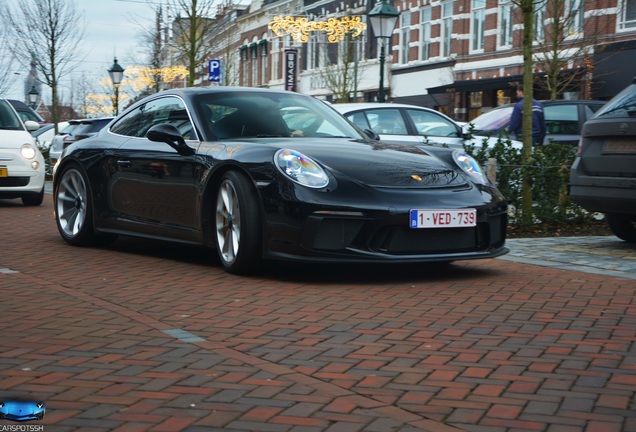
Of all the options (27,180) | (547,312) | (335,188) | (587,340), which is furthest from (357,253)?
(27,180)

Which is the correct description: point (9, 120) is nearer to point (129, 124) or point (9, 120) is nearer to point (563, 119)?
point (129, 124)

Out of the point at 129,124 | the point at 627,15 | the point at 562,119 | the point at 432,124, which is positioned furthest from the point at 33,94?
the point at 129,124

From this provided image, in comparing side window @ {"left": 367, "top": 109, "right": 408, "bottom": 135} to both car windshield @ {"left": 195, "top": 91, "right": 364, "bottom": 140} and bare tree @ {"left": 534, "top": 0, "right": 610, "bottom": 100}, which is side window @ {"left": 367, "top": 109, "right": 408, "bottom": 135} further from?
bare tree @ {"left": 534, "top": 0, "right": 610, "bottom": 100}

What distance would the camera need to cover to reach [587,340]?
4.99 metres

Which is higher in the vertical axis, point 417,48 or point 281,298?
point 417,48

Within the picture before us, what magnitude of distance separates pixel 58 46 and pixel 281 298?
30.1 m

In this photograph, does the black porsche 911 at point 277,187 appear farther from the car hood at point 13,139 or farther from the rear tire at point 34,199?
the rear tire at point 34,199

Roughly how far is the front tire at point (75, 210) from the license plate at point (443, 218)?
3306 mm

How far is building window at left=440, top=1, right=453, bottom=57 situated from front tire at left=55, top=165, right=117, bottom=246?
30.4 meters

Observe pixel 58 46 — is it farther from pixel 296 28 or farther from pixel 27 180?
pixel 27 180

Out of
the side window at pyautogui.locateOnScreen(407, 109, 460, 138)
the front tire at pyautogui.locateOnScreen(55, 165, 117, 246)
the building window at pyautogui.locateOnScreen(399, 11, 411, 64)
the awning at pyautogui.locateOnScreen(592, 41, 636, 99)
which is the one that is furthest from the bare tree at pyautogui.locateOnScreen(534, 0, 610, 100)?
the front tire at pyautogui.locateOnScreen(55, 165, 117, 246)

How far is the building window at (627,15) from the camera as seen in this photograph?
28406mm

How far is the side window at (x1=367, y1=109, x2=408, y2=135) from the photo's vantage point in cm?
1340

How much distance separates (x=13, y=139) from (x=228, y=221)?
768 centimetres
